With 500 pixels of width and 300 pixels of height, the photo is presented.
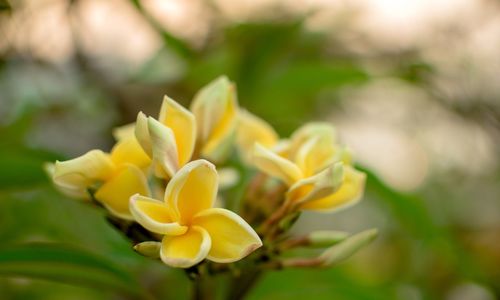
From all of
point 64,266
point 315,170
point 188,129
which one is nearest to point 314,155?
point 315,170

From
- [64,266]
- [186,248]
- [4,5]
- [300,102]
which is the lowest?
[300,102]

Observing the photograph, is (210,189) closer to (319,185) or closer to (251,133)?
(319,185)

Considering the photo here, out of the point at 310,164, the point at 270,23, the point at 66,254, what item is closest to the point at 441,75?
the point at 270,23

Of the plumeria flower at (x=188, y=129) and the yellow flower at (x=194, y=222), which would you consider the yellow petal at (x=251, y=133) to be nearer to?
the plumeria flower at (x=188, y=129)

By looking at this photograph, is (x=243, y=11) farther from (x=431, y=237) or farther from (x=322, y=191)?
(x=322, y=191)

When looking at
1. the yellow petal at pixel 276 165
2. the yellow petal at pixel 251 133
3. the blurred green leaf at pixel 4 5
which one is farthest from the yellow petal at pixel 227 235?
the blurred green leaf at pixel 4 5
